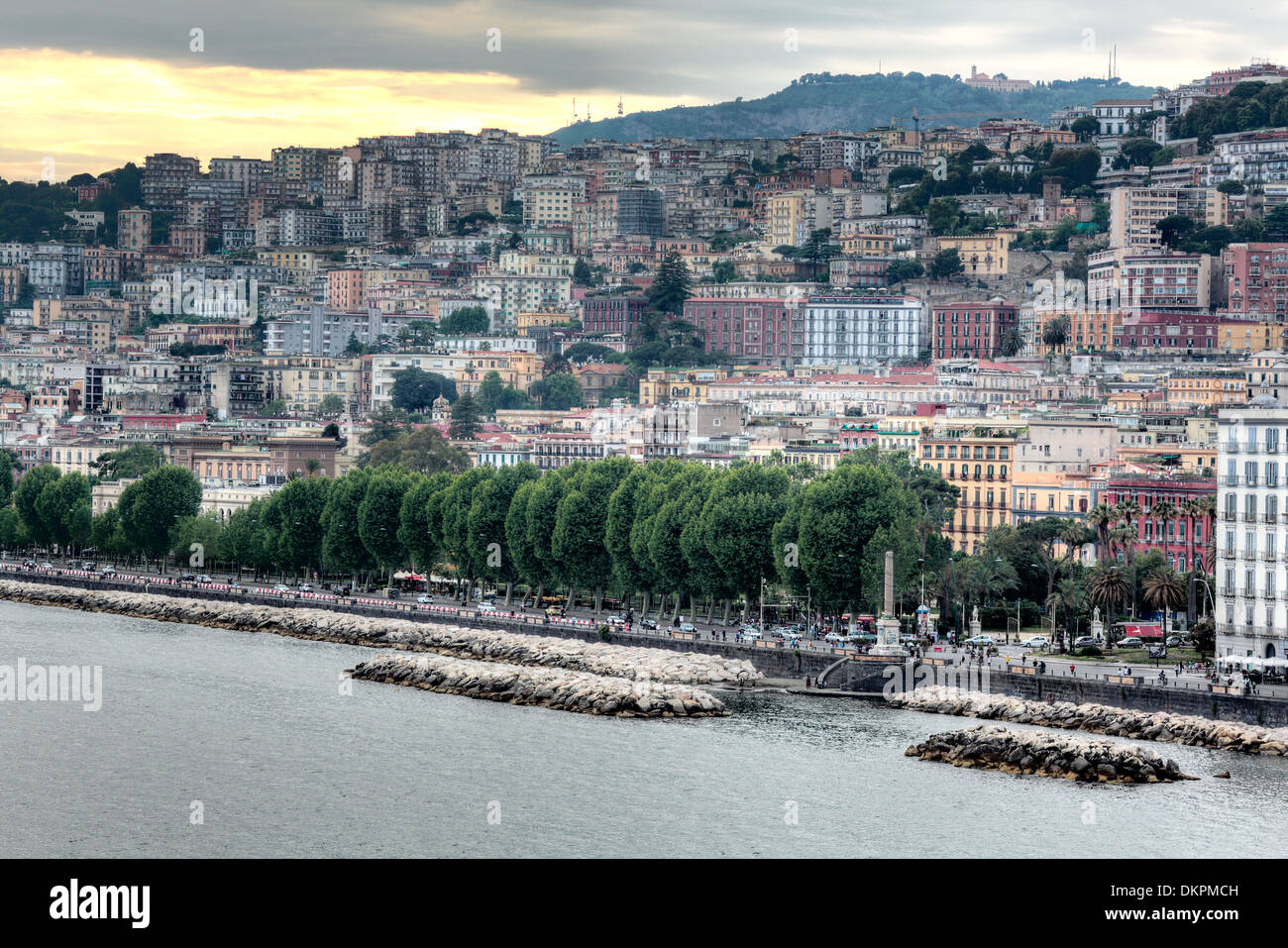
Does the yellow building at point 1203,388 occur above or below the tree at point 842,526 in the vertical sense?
above

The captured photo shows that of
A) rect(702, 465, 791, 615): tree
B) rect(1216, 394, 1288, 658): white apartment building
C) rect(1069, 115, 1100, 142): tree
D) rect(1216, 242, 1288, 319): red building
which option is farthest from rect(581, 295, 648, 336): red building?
rect(1216, 394, 1288, 658): white apartment building

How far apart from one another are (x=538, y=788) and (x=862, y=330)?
11604 centimetres

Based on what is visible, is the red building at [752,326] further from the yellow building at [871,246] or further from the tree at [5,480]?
the tree at [5,480]

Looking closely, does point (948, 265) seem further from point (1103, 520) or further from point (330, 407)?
point (1103, 520)

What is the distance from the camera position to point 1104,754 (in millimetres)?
47406

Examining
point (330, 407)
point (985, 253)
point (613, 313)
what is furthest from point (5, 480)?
point (985, 253)

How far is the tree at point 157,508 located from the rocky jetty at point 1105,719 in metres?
48.6

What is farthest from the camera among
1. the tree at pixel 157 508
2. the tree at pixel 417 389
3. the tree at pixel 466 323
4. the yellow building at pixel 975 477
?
the tree at pixel 466 323

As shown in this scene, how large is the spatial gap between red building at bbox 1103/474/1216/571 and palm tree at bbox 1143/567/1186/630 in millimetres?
4966

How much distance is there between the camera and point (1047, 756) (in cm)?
4809

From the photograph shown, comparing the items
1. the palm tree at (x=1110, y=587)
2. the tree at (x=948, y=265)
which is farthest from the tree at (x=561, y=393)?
the palm tree at (x=1110, y=587)

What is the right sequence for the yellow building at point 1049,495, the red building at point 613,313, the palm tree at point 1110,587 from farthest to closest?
the red building at point 613,313, the yellow building at point 1049,495, the palm tree at point 1110,587

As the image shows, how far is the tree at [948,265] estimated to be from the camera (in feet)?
544

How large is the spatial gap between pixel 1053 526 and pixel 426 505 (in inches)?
876
